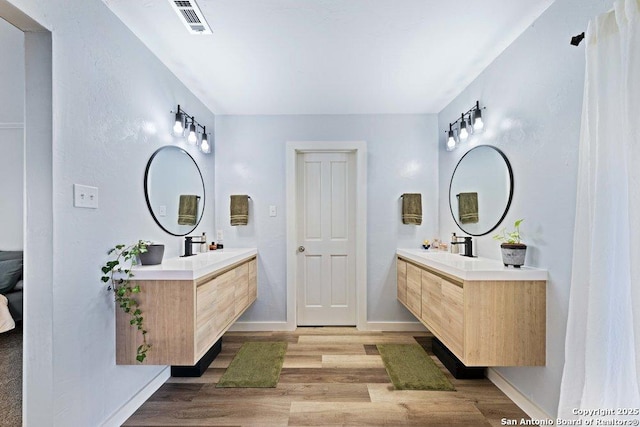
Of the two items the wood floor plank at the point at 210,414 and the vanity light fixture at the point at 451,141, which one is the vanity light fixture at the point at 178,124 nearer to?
the wood floor plank at the point at 210,414

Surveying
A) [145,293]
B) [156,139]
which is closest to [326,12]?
[156,139]

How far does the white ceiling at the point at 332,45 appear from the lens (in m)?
1.73

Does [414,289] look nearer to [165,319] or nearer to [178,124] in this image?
[165,319]

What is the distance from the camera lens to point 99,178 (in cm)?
166

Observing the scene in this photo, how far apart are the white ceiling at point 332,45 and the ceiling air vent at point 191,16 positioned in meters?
→ 0.04

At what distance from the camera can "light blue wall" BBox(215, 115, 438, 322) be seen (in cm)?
337

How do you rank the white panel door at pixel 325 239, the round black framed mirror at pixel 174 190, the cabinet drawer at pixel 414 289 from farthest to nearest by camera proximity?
the white panel door at pixel 325 239
the cabinet drawer at pixel 414 289
the round black framed mirror at pixel 174 190

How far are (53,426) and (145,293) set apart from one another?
0.66m

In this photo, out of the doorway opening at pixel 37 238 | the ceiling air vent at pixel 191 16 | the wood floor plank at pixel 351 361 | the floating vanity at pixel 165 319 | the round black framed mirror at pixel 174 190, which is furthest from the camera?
the wood floor plank at pixel 351 361

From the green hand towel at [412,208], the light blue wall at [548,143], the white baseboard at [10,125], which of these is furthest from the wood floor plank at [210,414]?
the white baseboard at [10,125]

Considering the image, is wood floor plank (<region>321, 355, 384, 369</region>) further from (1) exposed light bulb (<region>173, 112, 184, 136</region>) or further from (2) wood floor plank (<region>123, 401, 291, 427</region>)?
(1) exposed light bulb (<region>173, 112, 184, 136</region>)

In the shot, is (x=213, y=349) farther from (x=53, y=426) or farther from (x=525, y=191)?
(x=525, y=191)

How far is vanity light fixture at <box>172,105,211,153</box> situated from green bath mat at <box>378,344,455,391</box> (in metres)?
2.60

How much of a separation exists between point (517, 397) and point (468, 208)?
1.46 meters
